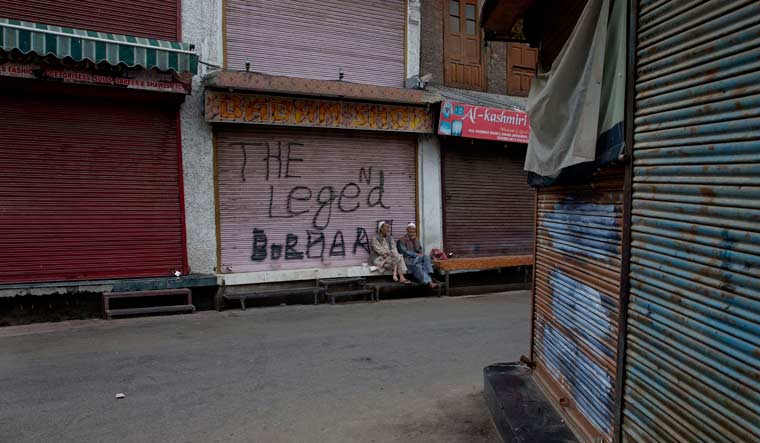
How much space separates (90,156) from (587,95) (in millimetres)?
8102

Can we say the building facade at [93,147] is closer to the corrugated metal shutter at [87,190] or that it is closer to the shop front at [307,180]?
the corrugated metal shutter at [87,190]

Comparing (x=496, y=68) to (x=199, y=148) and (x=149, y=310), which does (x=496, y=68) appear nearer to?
(x=199, y=148)

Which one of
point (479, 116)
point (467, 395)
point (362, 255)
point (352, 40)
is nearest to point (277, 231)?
point (362, 255)

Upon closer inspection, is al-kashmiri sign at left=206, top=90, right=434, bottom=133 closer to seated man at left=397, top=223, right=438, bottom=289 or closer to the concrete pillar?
the concrete pillar

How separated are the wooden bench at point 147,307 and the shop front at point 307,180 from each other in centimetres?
83

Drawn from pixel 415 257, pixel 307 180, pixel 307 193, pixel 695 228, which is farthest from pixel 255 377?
pixel 415 257

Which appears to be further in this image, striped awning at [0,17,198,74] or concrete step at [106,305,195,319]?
concrete step at [106,305,195,319]

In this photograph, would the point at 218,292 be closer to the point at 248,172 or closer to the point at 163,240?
the point at 163,240

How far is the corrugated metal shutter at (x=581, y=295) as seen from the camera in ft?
9.93

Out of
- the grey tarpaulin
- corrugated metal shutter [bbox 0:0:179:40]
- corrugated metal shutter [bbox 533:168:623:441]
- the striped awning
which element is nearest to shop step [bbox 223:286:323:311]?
the striped awning

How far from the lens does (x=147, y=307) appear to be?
8422 mm

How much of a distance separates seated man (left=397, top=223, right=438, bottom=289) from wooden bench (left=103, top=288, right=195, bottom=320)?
449 cm

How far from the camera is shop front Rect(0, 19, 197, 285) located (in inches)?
294

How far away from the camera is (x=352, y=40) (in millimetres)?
10609
